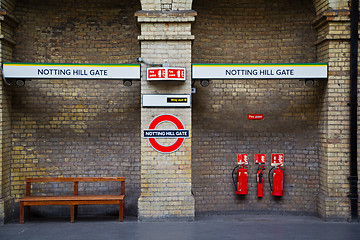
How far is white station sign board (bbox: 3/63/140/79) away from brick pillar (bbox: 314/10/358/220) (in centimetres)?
440

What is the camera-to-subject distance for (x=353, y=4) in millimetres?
6762

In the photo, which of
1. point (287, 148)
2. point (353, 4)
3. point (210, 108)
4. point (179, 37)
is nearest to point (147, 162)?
point (210, 108)

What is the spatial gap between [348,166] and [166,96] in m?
4.13

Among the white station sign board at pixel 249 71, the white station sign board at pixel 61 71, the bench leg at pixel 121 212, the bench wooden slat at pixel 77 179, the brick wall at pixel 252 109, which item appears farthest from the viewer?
the brick wall at pixel 252 109

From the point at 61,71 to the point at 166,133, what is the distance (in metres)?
2.47

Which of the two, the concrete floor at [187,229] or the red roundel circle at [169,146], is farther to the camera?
the red roundel circle at [169,146]

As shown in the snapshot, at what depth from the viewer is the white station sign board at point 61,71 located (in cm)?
656

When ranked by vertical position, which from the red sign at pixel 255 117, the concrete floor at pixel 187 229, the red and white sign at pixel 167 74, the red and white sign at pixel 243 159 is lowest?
the concrete floor at pixel 187 229

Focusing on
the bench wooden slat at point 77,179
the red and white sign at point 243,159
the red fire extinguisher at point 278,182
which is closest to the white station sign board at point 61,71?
the bench wooden slat at point 77,179

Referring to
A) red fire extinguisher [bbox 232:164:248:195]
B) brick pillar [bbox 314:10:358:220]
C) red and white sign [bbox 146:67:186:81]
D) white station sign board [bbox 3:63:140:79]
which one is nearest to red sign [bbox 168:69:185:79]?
red and white sign [bbox 146:67:186:81]

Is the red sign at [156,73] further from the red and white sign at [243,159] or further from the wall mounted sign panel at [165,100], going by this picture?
the red and white sign at [243,159]

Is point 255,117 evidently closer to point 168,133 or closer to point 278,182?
point 278,182

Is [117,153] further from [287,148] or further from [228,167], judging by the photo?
[287,148]

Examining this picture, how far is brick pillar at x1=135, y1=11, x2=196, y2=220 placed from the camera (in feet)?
22.4
